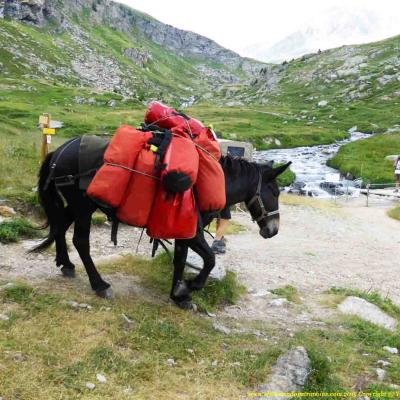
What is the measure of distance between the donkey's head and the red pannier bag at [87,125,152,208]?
82.3 inches

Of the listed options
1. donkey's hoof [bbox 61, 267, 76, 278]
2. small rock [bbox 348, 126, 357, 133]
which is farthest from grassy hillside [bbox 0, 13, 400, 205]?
donkey's hoof [bbox 61, 267, 76, 278]

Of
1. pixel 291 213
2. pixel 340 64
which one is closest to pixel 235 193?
pixel 291 213

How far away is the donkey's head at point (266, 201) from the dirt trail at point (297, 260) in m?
1.49

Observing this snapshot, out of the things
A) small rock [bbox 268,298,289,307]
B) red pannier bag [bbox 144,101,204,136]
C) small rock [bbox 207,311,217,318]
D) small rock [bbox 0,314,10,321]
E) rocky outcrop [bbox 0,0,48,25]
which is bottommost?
small rock [bbox 268,298,289,307]

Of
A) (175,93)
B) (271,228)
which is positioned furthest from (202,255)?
(175,93)

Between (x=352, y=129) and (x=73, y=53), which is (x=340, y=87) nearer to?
(x=352, y=129)

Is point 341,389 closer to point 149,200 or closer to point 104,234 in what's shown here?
point 149,200

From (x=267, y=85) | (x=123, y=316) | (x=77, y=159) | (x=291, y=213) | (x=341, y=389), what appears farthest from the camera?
(x=267, y=85)

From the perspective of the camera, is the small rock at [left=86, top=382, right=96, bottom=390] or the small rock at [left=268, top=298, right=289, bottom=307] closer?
the small rock at [left=86, top=382, right=96, bottom=390]

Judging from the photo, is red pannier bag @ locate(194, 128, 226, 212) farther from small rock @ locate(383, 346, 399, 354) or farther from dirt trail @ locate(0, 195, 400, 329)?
small rock @ locate(383, 346, 399, 354)

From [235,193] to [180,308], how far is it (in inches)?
75.5

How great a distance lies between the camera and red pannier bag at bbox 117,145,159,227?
586 cm

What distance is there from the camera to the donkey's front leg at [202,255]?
6352mm

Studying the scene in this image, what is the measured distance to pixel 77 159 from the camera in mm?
6363
